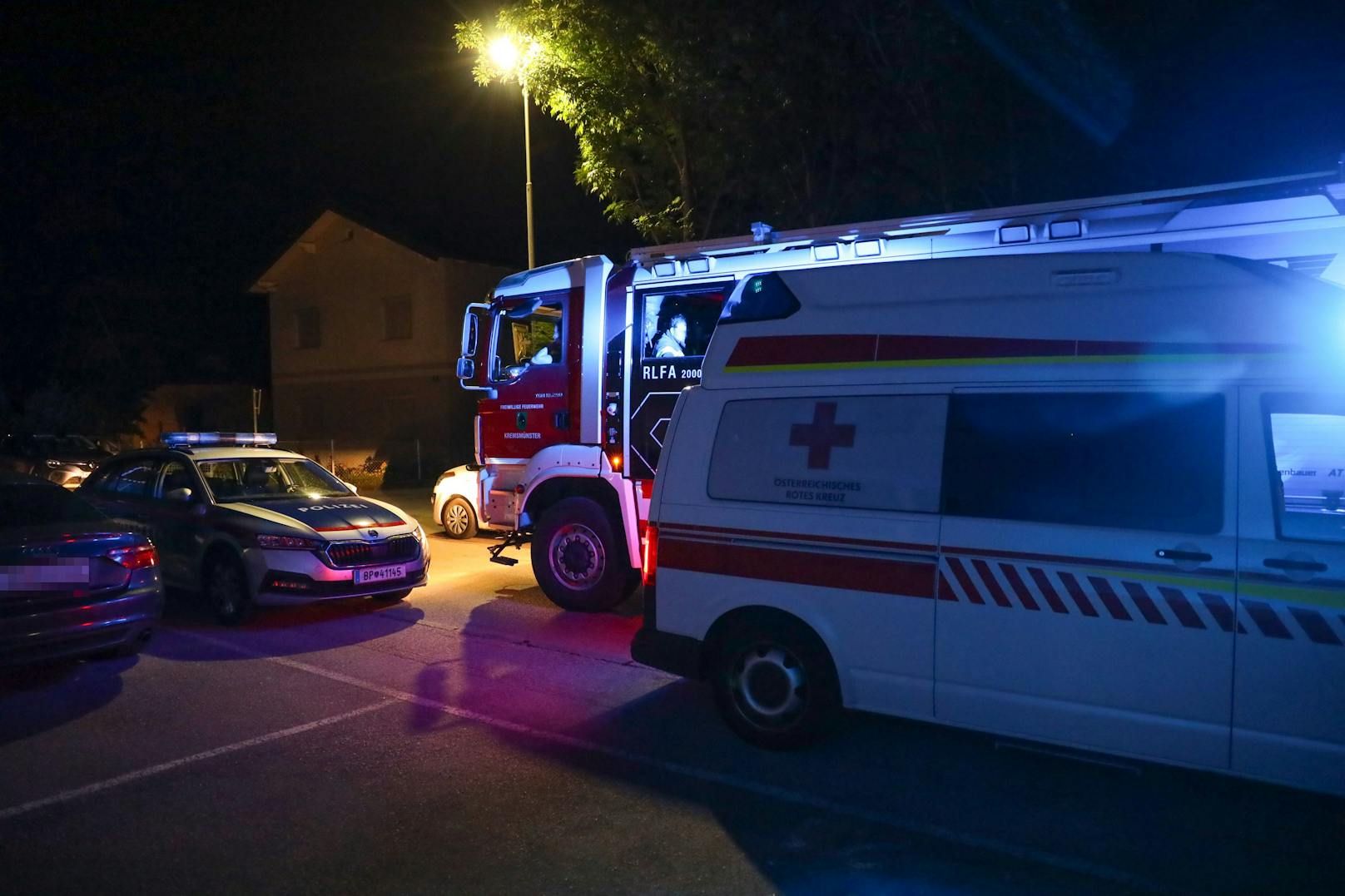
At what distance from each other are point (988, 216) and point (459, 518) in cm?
908

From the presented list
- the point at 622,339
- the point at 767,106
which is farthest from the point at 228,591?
the point at 767,106

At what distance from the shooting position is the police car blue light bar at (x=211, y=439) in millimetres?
10023

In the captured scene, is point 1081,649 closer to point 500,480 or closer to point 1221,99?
point 500,480

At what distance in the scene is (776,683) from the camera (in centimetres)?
544

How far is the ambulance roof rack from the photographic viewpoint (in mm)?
6230

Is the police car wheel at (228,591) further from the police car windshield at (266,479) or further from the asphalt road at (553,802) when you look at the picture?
the asphalt road at (553,802)

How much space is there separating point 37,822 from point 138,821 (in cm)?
45

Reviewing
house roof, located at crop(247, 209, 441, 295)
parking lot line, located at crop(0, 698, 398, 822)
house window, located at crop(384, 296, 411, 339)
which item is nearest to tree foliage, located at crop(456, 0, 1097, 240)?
parking lot line, located at crop(0, 698, 398, 822)

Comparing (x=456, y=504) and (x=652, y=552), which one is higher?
(x=652, y=552)

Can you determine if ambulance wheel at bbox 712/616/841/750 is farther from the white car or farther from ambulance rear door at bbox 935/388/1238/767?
the white car

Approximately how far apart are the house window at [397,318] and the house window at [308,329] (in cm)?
328

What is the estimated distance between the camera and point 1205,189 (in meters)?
6.55

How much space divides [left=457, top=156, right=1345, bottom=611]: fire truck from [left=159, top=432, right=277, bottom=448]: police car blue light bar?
7.92 feet

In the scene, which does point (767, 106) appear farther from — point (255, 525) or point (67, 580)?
point (67, 580)
